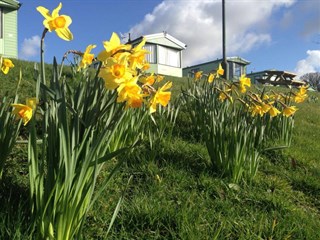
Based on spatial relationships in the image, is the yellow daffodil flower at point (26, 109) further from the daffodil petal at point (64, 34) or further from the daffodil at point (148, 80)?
the daffodil at point (148, 80)

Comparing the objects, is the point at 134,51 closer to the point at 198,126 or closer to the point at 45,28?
the point at 45,28

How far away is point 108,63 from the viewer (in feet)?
4.97

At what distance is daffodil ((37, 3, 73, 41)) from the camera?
1.61 meters

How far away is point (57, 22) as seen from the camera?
5.30 ft

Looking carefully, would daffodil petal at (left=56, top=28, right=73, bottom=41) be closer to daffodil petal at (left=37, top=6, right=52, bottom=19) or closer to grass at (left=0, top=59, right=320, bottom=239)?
daffodil petal at (left=37, top=6, right=52, bottom=19)

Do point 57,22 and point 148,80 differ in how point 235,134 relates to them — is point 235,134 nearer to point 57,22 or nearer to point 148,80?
point 148,80

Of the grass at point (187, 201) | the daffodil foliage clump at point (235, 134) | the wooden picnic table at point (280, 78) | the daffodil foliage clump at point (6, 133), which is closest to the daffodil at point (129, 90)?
the grass at point (187, 201)

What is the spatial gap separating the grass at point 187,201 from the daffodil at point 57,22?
24.9 inches

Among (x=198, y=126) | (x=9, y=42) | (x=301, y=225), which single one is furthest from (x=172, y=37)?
(x=301, y=225)

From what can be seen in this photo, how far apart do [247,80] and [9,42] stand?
15.4 meters

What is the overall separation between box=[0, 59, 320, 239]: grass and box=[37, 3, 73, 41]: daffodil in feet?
2.08

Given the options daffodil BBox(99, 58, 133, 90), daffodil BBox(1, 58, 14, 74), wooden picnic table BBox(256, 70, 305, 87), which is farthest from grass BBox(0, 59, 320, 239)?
wooden picnic table BBox(256, 70, 305, 87)

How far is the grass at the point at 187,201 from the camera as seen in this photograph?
2.08 metres

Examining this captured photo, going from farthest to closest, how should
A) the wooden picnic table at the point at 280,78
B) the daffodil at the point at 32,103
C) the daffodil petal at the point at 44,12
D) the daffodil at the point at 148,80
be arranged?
the wooden picnic table at the point at 280,78
the daffodil at the point at 148,80
the daffodil at the point at 32,103
the daffodil petal at the point at 44,12
